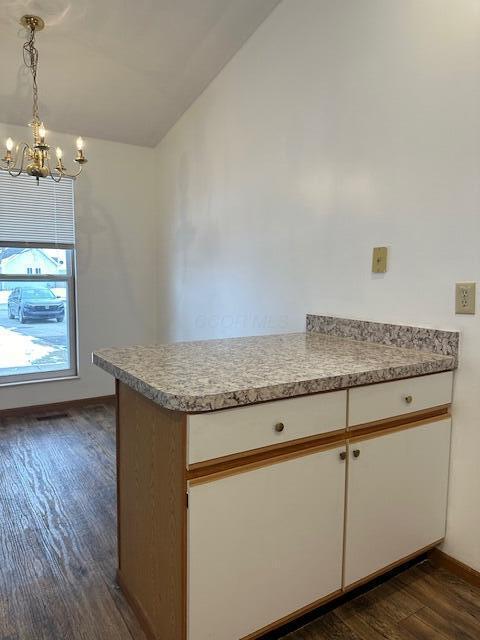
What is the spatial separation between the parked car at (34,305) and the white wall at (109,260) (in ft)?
0.70

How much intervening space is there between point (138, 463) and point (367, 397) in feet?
2.65

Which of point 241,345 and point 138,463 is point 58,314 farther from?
point 138,463

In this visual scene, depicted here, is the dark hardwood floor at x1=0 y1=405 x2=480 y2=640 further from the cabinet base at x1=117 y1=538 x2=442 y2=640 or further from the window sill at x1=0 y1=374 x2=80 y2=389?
the window sill at x1=0 y1=374 x2=80 y2=389

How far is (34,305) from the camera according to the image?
3.98 meters

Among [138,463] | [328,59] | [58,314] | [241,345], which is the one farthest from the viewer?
[58,314]

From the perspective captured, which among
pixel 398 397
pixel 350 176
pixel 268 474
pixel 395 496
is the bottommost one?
pixel 395 496

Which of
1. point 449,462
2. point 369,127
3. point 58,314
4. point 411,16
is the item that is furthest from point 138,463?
point 58,314

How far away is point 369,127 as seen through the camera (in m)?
2.10

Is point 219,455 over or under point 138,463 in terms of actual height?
over

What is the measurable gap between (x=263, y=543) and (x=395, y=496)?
24.4 inches

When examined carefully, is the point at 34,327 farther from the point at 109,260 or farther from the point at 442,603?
the point at 442,603

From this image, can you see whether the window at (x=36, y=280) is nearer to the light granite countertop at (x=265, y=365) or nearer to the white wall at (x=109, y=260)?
the white wall at (x=109, y=260)

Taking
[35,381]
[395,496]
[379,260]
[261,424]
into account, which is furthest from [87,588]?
[35,381]

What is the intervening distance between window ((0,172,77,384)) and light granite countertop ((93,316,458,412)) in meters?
2.57
